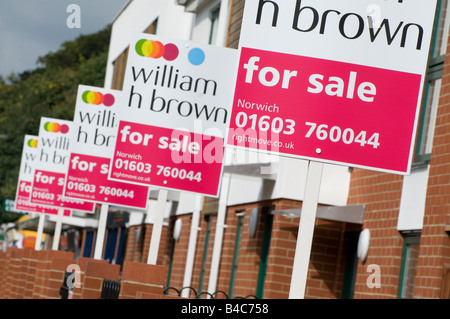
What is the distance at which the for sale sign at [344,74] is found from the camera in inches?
219

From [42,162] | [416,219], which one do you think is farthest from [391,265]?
[42,162]

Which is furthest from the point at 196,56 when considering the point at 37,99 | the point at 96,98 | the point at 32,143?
the point at 37,99

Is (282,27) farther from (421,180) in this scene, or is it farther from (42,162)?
(42,162)

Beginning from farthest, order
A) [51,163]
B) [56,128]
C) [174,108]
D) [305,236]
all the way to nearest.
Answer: [51,163]
[56,128]
[174,108]
[305,236]

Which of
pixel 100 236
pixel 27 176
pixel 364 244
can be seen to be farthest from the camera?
pixel 27 176

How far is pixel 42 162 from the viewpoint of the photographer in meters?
20.0

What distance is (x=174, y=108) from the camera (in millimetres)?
10430

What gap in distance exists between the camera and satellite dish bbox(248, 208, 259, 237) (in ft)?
51.3

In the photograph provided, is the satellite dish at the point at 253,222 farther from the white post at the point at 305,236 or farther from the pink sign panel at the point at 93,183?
the white post at the point at 305,236

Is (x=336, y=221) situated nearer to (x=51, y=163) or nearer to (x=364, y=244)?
(x=364, y=244)

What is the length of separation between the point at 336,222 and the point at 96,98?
14.3 feet

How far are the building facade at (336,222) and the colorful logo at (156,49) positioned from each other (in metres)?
2.94

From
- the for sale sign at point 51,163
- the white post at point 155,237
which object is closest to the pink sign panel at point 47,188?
the for sale sign at point 51,163

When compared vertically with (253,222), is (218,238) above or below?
below
